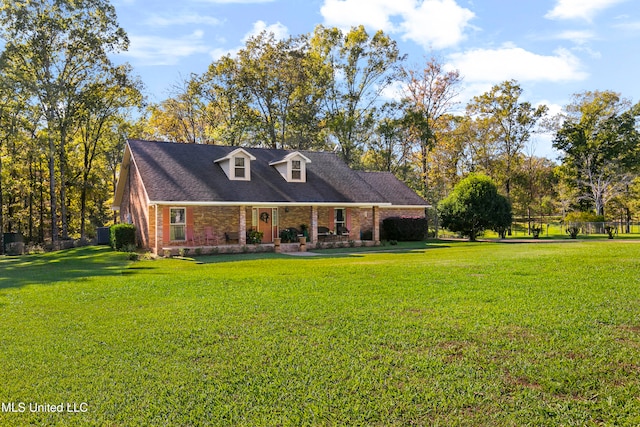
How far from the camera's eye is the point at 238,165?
23453 millimetres

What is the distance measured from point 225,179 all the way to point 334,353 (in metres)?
18.7

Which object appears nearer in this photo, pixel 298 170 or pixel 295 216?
pixel 295 216

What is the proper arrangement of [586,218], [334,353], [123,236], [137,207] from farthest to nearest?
[586,218], [137,207], [123,236], [334,353]

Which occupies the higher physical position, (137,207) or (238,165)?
(238,165)

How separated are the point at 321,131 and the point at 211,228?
65.5 ft

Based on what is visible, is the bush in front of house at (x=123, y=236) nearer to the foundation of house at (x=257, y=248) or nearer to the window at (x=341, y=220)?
the foundation of house at (x=257, y=248)

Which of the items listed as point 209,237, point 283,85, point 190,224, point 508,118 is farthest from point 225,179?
point 508,118

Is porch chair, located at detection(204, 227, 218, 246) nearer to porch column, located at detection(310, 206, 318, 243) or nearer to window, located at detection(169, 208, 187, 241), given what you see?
window, located at detection(169, 208, 187, 241)

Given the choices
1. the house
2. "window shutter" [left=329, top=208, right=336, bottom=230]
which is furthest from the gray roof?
"window shutter" [left=329, top=208, right=336, bottom=230]

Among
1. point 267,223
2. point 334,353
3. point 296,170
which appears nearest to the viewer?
point 334,353

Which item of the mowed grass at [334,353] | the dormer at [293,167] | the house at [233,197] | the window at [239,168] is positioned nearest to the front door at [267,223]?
the house at [233,197]

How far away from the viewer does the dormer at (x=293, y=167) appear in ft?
80.9

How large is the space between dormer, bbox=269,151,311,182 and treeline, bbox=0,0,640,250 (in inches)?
466

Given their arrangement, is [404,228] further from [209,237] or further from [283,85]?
[283,85]
